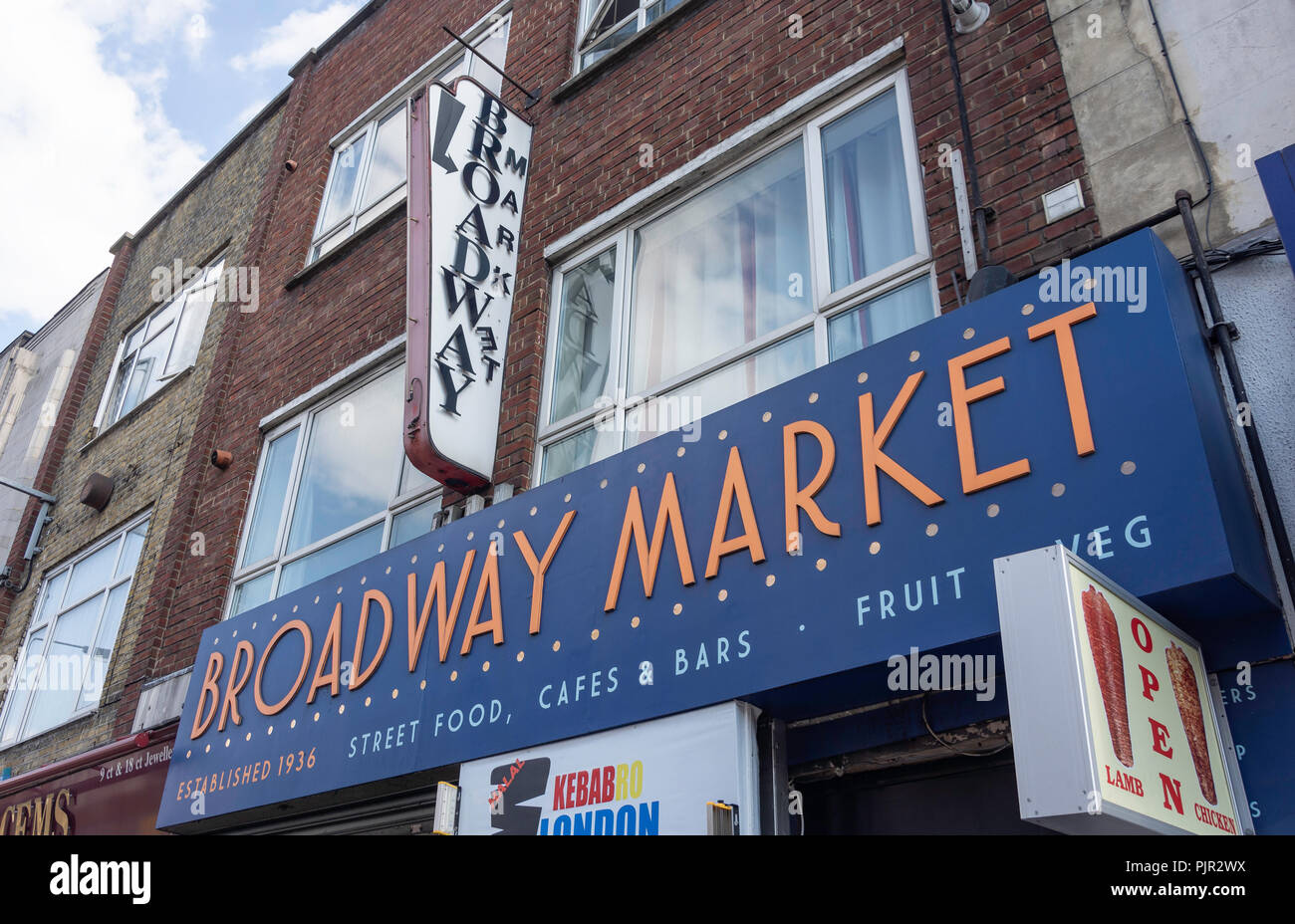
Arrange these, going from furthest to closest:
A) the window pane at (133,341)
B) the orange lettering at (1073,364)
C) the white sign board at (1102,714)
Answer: the window pane at (133,341) < the orange lettering at (1073,364) < the white sign board at (1102,714)

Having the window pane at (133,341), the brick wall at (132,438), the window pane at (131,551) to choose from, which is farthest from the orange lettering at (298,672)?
the window pane at (133,341)

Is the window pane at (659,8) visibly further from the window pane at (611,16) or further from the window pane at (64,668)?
the window pane at (64,668)

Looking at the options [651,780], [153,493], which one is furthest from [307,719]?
[153,493]

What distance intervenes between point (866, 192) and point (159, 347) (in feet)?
30.5

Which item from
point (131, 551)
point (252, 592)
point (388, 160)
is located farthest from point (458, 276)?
point (131, 551)

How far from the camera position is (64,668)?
32.7 ft

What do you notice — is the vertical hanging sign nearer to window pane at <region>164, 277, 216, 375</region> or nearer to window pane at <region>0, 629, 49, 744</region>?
window pane at <region>164, 277, 216, 375</region>

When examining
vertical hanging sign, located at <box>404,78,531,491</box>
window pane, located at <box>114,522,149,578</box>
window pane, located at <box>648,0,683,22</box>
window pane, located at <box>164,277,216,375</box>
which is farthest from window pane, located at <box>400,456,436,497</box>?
window pane, located at <box>164,277,216,375</box>

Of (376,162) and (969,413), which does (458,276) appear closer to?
(969,413)

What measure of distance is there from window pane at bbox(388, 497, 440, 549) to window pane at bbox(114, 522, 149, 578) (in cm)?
415

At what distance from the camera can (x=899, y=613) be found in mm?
3666

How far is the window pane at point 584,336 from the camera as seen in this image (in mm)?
6395

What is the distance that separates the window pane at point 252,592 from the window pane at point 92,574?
281 cm

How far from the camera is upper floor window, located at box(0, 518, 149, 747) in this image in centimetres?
941
